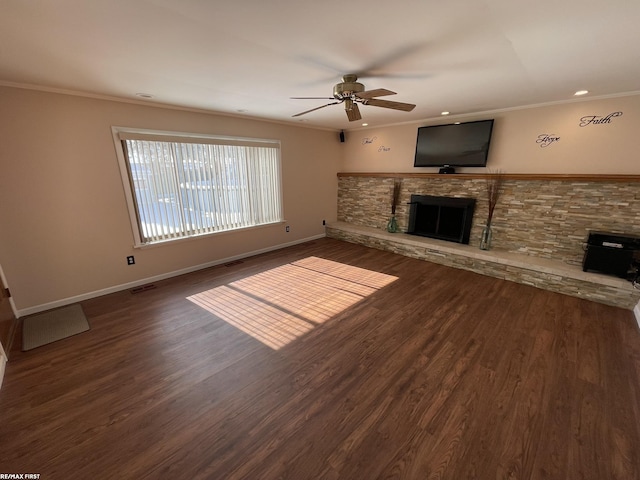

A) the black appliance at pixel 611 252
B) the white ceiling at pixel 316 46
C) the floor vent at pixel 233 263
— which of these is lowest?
the floor vent at pixel 233 263

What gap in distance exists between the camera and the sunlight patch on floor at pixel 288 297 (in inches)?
99.8

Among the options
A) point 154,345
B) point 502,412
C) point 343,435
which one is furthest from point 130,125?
point 502,412

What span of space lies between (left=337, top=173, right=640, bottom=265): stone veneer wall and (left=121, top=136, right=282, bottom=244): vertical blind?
8.49ft

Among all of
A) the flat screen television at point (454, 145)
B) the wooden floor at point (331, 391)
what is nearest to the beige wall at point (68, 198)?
the wooden floor at point (331, 391)

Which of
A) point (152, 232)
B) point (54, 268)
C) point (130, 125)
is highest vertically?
point (130, 125)

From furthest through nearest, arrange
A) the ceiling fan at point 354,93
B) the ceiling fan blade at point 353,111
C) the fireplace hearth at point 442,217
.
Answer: the fireplace hearth at point 442,217 → the ceiling fan blade at point 353,111 → the ceiling fan at point 354,93

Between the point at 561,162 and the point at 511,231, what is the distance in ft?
3.39

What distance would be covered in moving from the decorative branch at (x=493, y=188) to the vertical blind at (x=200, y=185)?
3411 millimetres

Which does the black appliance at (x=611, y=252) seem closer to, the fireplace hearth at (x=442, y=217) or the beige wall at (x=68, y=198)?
the fireplace hearth at (x=442, y=217)

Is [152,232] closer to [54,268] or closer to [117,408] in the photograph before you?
[54,268]

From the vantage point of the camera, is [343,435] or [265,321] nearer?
[343,435]

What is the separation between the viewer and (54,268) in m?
2.79

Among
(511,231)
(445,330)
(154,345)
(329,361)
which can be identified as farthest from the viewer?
(511,231)

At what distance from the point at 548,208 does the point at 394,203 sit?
224 cm
